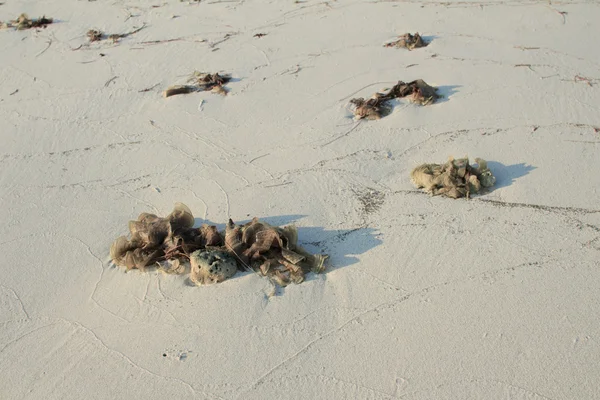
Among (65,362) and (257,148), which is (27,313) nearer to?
(65,362)

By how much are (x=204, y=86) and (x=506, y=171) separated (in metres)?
3.19

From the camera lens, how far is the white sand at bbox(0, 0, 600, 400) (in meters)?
3.17

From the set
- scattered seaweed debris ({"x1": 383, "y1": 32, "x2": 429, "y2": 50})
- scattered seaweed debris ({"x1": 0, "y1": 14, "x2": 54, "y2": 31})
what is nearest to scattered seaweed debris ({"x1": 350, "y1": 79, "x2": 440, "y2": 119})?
scattered seaweed debris ({"x1": 383, "y1": 32, "x2": 429, "y2": 50})

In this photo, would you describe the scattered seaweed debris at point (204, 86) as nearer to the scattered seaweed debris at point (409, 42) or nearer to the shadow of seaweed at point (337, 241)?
the scattered seaweed debris at point (409, 42)

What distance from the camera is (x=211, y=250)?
12.2 ft

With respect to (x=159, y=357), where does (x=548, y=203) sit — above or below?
above

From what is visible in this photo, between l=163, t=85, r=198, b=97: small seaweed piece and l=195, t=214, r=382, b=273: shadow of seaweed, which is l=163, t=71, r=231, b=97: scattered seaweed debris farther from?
l=195, t=214, r=382, b=273: shadow of seaweed

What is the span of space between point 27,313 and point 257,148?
2303 millimetres

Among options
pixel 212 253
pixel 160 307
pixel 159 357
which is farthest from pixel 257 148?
pixel 159 357

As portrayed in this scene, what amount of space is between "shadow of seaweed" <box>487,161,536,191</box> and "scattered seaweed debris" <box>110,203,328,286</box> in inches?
64.7

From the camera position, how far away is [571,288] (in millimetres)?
3396

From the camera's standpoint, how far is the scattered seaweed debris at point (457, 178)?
4.08 m

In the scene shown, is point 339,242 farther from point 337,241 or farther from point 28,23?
point 28,23

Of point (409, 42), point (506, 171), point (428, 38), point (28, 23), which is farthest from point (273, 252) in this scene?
point (28, 23)
